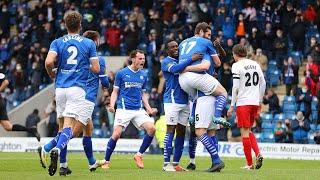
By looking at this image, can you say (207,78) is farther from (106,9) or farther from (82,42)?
(106,9)

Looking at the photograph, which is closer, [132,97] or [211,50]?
[211,50]

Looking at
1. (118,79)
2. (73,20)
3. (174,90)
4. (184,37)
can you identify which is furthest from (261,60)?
(73,20)

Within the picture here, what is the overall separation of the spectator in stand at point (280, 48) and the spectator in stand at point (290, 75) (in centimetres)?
89

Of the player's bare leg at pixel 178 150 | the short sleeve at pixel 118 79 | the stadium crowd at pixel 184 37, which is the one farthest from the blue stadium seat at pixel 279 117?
the player's bare leg at pixel 178 150

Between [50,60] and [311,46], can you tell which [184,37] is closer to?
[311,46]

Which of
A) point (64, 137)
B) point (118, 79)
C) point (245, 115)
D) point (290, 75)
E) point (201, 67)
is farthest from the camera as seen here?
point (290, 75)

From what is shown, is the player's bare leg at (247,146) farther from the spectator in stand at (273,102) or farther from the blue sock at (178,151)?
the spectator in stand at (273,102)

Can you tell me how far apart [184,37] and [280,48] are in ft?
11.7

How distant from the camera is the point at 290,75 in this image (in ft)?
94.6

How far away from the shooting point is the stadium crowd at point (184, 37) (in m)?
28.2

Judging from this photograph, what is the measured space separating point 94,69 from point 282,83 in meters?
17.0

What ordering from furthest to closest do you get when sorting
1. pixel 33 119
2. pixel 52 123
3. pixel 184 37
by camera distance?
pixel 33 119 → pixel 184 37 → pixel 52 123

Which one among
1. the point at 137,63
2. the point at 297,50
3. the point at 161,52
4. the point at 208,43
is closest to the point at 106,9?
the point at 161,52

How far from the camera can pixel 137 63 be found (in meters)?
17.3
